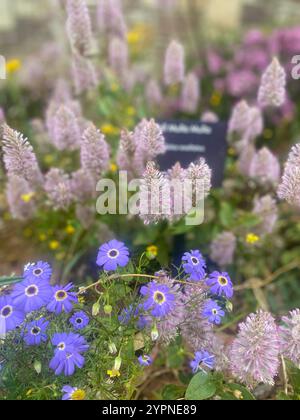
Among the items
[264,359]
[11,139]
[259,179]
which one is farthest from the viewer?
[259,179]

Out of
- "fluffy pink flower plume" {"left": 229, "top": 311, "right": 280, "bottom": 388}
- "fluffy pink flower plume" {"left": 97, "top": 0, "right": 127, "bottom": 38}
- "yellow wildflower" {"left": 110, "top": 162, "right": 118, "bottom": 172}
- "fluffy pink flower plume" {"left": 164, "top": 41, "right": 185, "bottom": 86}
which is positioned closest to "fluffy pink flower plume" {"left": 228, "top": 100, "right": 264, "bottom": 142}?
"fluffy pink flower plume" {"left": 164, "top": 41, "right": 185, "bottom": 86}

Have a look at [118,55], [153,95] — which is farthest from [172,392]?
[153,95]

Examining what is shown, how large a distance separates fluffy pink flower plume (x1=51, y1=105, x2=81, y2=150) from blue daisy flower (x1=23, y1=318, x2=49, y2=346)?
45 cm

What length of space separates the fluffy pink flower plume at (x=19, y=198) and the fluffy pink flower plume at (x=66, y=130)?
5.1 inches

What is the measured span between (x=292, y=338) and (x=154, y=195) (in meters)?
0.30

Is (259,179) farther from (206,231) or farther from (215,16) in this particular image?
(215,16)

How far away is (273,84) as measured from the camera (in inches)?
42.6

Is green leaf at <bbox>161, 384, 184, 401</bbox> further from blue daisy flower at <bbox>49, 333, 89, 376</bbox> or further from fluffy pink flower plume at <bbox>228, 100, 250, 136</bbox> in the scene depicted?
fluffy pink flower plume at <bbox>228, 100, 250, 136</bbox>

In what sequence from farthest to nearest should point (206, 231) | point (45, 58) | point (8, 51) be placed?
point (8, 51) → point (45, 58) → point (206, 231)

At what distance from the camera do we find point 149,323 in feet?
2.54

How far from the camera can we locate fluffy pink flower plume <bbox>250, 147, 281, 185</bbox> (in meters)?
1.16

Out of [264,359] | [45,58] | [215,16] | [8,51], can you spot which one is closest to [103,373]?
[264,359]
